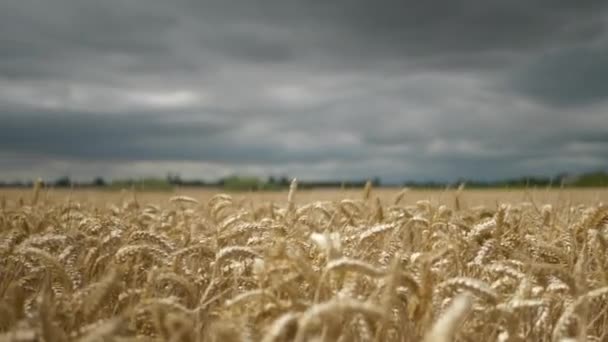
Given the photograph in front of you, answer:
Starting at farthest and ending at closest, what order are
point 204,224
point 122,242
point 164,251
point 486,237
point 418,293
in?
point 204,224 < point 486,237 < point 122,242 < point 164,251 < point 418,293

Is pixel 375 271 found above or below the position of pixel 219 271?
above

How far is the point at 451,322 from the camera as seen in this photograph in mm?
1438

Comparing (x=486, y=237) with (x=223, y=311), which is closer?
(x=223, y=311)

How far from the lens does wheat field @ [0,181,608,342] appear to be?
6.90 ft

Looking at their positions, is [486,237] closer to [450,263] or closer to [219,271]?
[450,263]

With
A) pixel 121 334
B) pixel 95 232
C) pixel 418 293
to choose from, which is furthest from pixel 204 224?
pixel 418 293

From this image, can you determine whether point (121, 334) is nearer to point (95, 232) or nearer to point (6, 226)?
point (95, 232)

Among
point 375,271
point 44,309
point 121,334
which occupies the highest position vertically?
point 375,271

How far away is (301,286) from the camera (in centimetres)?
324

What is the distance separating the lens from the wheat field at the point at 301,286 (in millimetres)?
2104

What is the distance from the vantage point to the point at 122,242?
3932mm

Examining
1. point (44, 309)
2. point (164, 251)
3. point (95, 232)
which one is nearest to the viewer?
point (44, 309)

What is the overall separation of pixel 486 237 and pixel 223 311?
105 inches

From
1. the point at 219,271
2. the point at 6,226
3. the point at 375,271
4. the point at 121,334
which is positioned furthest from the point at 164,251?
the point at 6,226
